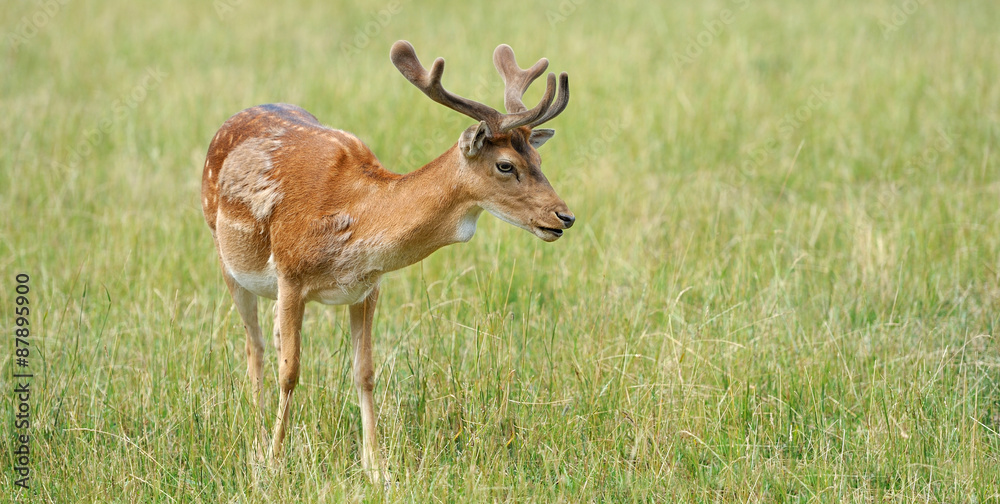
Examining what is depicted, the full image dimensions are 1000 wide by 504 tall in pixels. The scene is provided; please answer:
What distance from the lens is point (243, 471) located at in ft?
13.3

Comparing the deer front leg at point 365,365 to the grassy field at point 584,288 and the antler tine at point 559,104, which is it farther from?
the antler tine at point 559,104

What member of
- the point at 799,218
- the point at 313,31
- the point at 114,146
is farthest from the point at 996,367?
the point at 313,31

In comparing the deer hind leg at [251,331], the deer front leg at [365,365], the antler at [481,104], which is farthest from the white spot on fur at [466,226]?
the deer hind leg at [251,331]

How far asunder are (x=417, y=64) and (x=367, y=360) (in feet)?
4.41

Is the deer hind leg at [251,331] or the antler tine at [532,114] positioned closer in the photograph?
the antler tine at [532,114]

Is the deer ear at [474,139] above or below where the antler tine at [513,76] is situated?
below

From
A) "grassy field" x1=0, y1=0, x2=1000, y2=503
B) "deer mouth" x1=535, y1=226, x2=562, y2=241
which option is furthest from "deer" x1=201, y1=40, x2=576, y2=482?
"grassy field" x1=0, y1=0, x2=1000, y2=503

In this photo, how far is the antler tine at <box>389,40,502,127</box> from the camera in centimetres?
371

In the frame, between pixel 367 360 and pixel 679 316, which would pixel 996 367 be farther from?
pixel 367 360

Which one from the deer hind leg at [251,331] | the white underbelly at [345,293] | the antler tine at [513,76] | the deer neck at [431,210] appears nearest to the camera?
the deer neck at [431,210]

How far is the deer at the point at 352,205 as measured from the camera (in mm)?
3752

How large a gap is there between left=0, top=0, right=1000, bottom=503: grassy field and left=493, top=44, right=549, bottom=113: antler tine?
107cm

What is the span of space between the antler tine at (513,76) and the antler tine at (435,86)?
0.64 feet

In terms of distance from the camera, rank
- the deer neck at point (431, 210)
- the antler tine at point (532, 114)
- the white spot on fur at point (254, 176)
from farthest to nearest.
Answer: the white spot on fur at point (254, 176), the deer neck at point (431, 210), the antler tine at point (532, 114)
